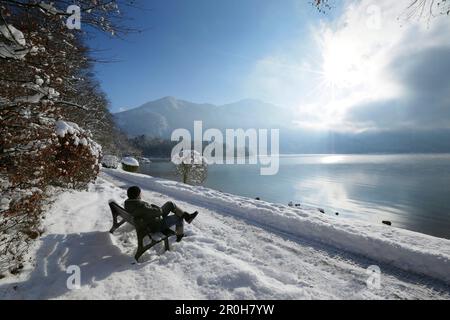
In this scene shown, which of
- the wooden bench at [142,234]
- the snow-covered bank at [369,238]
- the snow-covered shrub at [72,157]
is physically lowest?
the snow-covered bank at [369,238]

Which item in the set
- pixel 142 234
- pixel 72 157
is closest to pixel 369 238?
pixel 142 234

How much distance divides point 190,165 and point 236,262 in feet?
78.2

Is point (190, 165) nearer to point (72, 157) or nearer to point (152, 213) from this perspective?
point (72, 157)

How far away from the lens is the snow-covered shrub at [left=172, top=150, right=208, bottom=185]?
92.1 feet

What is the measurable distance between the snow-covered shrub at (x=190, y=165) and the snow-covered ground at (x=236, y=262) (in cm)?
1996

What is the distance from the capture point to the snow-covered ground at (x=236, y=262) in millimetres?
3945

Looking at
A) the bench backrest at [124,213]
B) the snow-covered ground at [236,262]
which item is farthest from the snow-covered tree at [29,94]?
the bench backrest at [124,213]

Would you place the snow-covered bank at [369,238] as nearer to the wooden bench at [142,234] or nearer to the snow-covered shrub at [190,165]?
the wooden bench at [142,234]

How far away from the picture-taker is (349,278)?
4.74 meters

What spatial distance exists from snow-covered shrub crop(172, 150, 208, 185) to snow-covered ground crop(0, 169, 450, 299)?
65.5 ft

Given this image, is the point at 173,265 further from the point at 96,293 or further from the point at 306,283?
the point at 306,283

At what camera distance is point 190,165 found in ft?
92.8

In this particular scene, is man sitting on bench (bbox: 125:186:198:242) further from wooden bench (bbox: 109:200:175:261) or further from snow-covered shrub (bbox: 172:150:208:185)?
snow-covered shrub (bbox: 172:150:208:185)

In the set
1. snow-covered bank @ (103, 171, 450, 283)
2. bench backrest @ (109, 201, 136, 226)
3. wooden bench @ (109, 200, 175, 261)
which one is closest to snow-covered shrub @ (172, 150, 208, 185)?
snow-covered bank @ (103, 171, 450, 283)
